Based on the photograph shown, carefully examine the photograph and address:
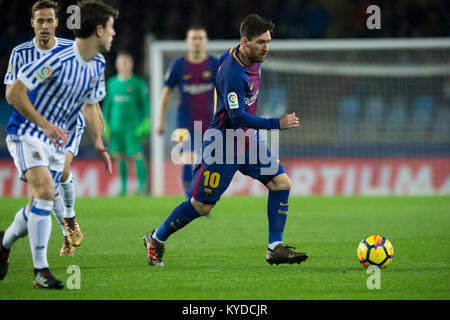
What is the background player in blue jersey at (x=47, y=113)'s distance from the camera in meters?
4.93

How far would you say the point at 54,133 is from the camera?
492 centimetres

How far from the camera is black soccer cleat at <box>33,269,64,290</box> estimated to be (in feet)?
16.2

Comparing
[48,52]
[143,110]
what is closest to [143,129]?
[143,110]

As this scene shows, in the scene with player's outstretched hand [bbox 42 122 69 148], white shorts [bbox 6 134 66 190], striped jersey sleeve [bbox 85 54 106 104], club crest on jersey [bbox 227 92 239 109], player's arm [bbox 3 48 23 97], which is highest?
player's arm [bbox 3 48 23 97]

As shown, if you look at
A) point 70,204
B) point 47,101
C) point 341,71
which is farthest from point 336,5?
point 47,101

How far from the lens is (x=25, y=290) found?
498cm

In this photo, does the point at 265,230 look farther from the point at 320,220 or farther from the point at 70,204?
the point at 70,204

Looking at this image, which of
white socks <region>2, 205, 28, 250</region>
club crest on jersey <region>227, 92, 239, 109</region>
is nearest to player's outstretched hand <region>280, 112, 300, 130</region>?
club crest on jersey <region>227, 92, 239, 109</region>

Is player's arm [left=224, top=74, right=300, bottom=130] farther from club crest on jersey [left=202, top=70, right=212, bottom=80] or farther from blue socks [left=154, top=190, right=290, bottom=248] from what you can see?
club crest on jersey [left=202, top=70, right=212, bottom=80]

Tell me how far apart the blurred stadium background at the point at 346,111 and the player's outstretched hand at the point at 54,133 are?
30.2 feet

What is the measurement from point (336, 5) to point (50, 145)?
48.1 ft

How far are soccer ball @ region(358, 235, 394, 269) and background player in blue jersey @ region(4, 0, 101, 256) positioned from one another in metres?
2.59

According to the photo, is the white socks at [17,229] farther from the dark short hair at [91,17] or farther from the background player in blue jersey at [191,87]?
the background player in blue jersey at [191,87]

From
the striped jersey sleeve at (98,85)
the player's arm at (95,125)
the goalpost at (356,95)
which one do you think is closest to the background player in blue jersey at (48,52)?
the player's arm at (95,125)
